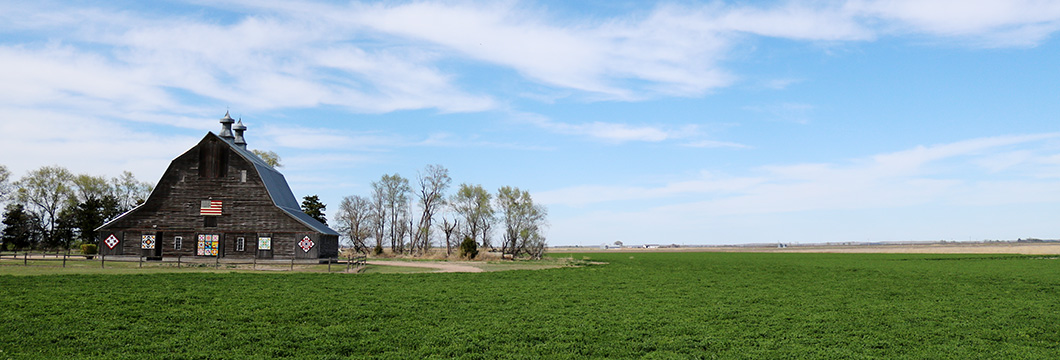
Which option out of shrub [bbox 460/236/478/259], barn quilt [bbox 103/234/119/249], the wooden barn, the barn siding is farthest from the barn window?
shrub [bbox 460/236/478/259]

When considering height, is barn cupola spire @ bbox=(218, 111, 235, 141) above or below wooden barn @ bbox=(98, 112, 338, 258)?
above

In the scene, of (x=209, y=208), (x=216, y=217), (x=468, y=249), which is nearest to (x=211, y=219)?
(x=216, y=217)

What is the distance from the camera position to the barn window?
49.0 m

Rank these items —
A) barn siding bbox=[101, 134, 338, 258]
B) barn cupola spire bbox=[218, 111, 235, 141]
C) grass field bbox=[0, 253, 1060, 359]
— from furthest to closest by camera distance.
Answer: barn cupola spire bbox=[218, 111, 235, 141]
barn siding bbox=[101, 134, 338, 258]
grass field bbox=[0, 253, 1060, 359]

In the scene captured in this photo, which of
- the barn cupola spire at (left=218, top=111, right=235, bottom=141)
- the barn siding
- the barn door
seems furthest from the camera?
the barn cupola spire at (left=218, top=111, right=235, bottom=141)

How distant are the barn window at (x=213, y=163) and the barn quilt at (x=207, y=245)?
443 centimetres

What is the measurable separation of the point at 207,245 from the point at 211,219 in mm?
1894

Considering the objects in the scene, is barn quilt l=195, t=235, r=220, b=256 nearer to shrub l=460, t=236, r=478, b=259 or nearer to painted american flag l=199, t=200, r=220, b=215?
painted american flag l=199, t=200, r=220, b=215

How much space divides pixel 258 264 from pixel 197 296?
22569 millimetres

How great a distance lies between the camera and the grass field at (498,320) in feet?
48.0

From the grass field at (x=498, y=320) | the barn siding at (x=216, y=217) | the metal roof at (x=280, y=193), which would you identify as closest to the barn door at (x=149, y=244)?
the barn siding at (x=216, y=217)

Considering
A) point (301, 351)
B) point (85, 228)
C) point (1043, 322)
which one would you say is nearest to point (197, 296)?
point (301, 351)

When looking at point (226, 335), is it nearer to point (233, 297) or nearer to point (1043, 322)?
point (233, 297)

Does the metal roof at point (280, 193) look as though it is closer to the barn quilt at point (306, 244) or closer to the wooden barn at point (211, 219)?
the wooden barn at point (211, 219)
